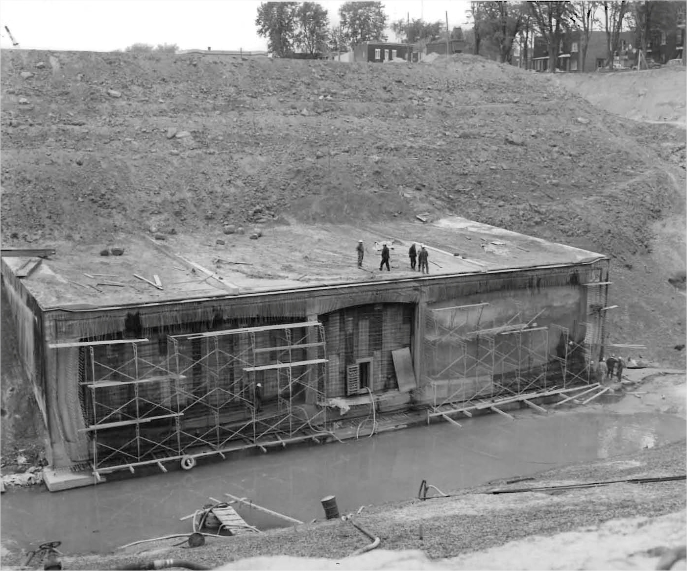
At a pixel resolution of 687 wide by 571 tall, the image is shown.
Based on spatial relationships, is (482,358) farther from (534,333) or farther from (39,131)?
(39,131)

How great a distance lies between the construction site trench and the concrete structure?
57cm

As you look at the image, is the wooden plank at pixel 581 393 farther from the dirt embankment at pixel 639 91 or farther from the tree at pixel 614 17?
the tree at pixel 614 17

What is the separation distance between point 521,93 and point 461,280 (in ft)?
77.9

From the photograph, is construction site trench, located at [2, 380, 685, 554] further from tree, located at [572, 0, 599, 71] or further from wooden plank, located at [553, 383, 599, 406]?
tree, located at [572, 0, 599, 71]

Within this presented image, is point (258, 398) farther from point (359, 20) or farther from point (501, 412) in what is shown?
point (359, 20)

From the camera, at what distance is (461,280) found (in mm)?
24188

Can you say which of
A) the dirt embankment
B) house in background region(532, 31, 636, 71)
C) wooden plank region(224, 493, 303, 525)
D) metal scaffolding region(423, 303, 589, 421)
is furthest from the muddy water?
house in background region(532, 31, 636, 71)

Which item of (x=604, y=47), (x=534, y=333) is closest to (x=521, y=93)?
(x=534, y=333)

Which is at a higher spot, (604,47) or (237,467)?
(604,47)

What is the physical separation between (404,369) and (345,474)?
165 inches

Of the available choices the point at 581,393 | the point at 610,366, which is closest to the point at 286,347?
the point at 581,393

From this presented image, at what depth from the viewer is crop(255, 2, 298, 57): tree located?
53.3 metres

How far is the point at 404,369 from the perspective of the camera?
2389 cm

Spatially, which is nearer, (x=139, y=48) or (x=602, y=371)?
(x=602, y=371)
